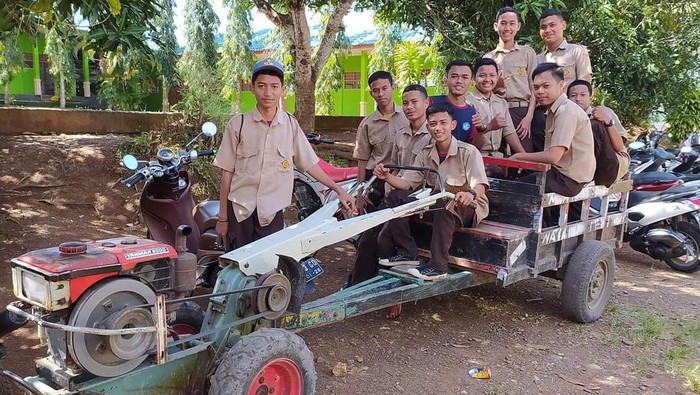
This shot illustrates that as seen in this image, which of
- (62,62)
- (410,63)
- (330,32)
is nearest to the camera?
(330,32)

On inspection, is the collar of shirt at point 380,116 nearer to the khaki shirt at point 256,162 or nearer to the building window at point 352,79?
the khaki shirt at point 256,162

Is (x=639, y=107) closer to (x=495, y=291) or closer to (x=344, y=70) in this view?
(x=495, y=291)

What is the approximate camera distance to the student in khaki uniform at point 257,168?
140 inches

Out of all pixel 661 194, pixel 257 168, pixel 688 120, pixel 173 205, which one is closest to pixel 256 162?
pixel 257 168

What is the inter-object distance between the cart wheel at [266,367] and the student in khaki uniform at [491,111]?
2607 millimetres

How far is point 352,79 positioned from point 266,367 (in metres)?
22.7

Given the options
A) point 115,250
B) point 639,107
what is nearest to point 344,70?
point 639,107

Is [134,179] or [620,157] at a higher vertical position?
[620,157]

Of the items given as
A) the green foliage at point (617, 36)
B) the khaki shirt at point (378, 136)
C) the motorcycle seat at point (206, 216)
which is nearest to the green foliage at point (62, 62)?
the green foliage at point (617, 36)

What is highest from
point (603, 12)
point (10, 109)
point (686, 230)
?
point (603, 12)

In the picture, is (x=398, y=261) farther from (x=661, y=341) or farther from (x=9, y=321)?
(x=9, y=321)

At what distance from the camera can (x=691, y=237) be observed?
6.25 metres

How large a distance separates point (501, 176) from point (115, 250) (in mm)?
3100

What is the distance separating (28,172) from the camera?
6.96 m
